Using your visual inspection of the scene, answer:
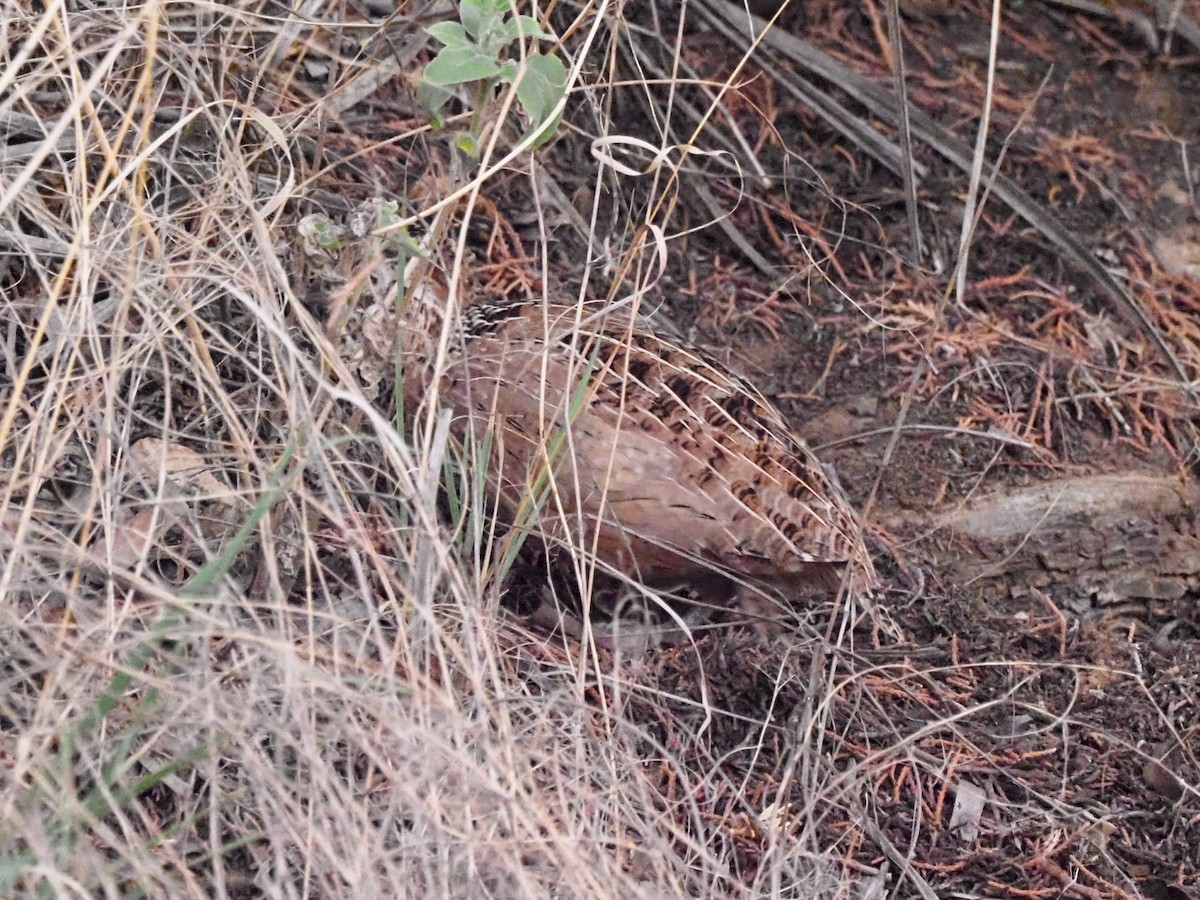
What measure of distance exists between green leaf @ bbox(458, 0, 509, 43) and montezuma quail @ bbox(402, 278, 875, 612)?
0.55 metres

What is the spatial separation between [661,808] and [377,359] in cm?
100

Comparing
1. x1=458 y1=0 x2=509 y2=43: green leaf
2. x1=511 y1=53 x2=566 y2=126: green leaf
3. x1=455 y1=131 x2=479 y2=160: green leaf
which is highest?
x1=458 y1=0 x2=509 y2=43: green leaf

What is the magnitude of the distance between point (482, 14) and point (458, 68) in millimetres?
132

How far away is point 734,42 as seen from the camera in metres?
3.30

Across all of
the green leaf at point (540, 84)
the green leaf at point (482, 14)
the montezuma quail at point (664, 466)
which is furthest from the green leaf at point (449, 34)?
the montezuma quail at point (664, 466)

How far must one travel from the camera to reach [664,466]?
2449mm

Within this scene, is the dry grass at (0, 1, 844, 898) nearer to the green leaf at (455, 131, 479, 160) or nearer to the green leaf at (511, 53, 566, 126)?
the green leaf at (455, 131, 479, 160)

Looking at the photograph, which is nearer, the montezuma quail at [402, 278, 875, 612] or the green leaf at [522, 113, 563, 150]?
the green leaf at [522, 113, 563, 150]

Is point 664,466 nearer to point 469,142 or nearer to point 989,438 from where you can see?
point 469,142

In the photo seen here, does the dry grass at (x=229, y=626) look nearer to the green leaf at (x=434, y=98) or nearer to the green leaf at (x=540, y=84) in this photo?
the green leaf at (x=434, y=98)

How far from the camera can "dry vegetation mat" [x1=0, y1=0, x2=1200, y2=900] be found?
1.71 m

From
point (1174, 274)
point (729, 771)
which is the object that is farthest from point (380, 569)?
point (1174, 274)

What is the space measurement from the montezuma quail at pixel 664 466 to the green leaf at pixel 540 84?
491 mm

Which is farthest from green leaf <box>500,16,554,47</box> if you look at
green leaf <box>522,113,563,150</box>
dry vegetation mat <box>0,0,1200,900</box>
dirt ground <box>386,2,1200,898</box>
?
dirt ground <box>386,2,1200,898</box>
